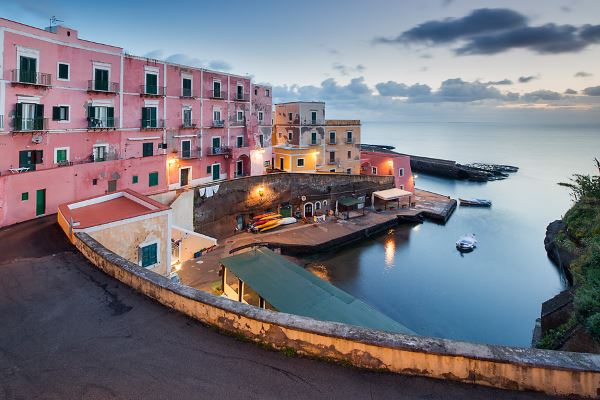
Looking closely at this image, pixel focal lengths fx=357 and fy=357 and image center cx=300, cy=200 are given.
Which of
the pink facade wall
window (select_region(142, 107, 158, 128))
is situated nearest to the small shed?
the pink facade wall

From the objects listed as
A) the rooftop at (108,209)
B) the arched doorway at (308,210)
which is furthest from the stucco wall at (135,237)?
the arched doorway at (308,210)

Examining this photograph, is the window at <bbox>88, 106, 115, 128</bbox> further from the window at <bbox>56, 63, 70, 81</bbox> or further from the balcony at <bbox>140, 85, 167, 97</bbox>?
the balcony at <bbox>140, 85, 167, 97</bbox>

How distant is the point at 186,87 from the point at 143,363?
2537 centimetres

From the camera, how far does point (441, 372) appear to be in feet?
13.6

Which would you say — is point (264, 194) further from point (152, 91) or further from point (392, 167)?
point (392, 167)

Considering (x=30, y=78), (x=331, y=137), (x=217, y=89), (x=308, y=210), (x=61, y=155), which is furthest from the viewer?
(x=331, y=137)

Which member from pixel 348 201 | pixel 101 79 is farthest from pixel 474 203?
pixel 101 79

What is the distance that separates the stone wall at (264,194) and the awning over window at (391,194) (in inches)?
36.3

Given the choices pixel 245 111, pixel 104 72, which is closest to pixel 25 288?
pixel 104 72

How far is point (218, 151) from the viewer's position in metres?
29.5

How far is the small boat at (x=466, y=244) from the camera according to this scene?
31.5 meters

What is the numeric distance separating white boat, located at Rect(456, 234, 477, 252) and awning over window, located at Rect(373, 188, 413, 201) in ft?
27.0

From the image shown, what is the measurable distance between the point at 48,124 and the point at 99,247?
14.6m

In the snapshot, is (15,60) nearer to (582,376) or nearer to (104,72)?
(104,72)
